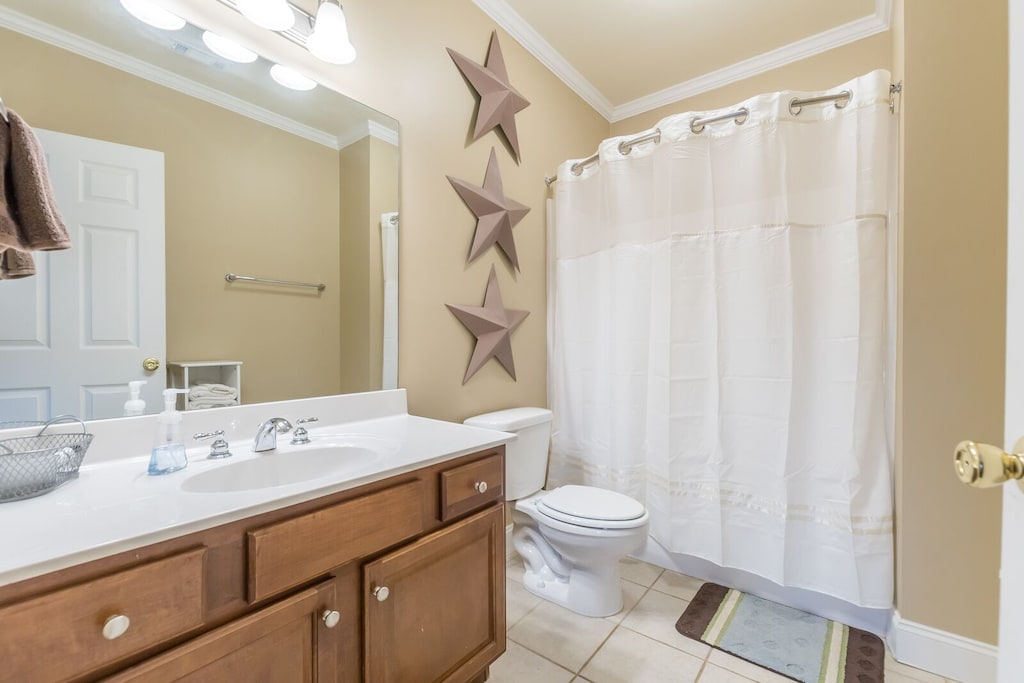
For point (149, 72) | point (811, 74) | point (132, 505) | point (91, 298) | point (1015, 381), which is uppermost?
point (811, 74)

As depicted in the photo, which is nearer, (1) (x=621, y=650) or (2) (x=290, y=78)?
(2) (x=290, y=78)

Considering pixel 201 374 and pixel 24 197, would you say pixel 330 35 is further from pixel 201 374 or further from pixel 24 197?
pixel 201 374

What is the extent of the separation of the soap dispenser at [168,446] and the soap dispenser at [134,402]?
5cm

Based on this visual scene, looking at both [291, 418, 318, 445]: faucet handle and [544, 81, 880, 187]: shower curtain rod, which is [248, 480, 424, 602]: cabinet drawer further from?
[544, 81, 880, 187]: shower curtain rod

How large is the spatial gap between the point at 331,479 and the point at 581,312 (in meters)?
1.61

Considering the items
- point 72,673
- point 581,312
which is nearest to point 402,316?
point 581,312

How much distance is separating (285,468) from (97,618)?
536mm

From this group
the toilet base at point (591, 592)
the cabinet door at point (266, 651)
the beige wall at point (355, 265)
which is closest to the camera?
the cabinet door at point (266, 651)

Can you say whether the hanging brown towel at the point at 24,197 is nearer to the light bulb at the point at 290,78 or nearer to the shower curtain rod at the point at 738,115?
the light bulb at the point at 290,78

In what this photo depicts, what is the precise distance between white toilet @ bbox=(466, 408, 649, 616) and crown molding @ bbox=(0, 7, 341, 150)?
123cm

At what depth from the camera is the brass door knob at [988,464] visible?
0.45 metres

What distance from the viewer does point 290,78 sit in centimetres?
136

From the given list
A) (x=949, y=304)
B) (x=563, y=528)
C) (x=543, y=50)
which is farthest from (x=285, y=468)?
(x=543, y=50)

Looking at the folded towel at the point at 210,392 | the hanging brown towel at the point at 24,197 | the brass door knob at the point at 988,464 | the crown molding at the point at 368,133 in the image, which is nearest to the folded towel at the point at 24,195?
the hanging brown towel at the point at 24,197
